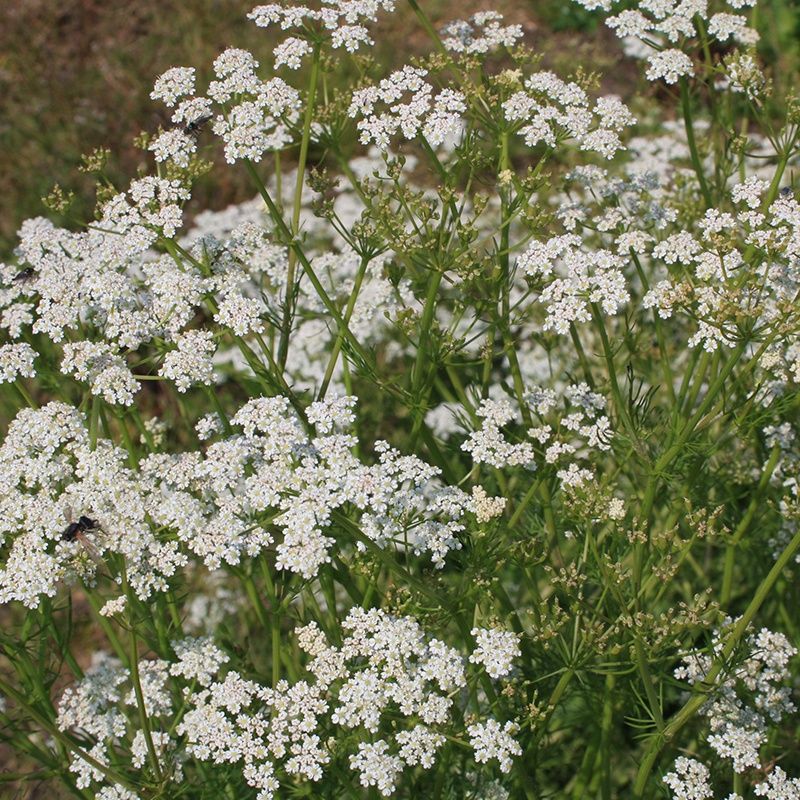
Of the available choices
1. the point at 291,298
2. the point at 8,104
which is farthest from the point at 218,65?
the point at 8,104

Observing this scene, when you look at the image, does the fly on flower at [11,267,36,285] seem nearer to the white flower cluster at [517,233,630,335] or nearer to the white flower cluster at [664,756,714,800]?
the white flower cluster at [517,233,630,335]

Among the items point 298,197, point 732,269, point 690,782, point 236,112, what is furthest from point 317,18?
point 690,782

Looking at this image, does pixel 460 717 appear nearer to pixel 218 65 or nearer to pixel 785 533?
pixel 785 533

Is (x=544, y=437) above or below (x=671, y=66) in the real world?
below

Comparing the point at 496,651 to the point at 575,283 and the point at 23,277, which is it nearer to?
the point at 575,283

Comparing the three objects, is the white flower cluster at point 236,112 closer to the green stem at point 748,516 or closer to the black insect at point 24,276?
the black insect at point 24,276

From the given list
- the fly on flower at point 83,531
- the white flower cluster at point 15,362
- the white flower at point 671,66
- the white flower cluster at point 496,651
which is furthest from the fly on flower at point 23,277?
the white flower at point 671,66
